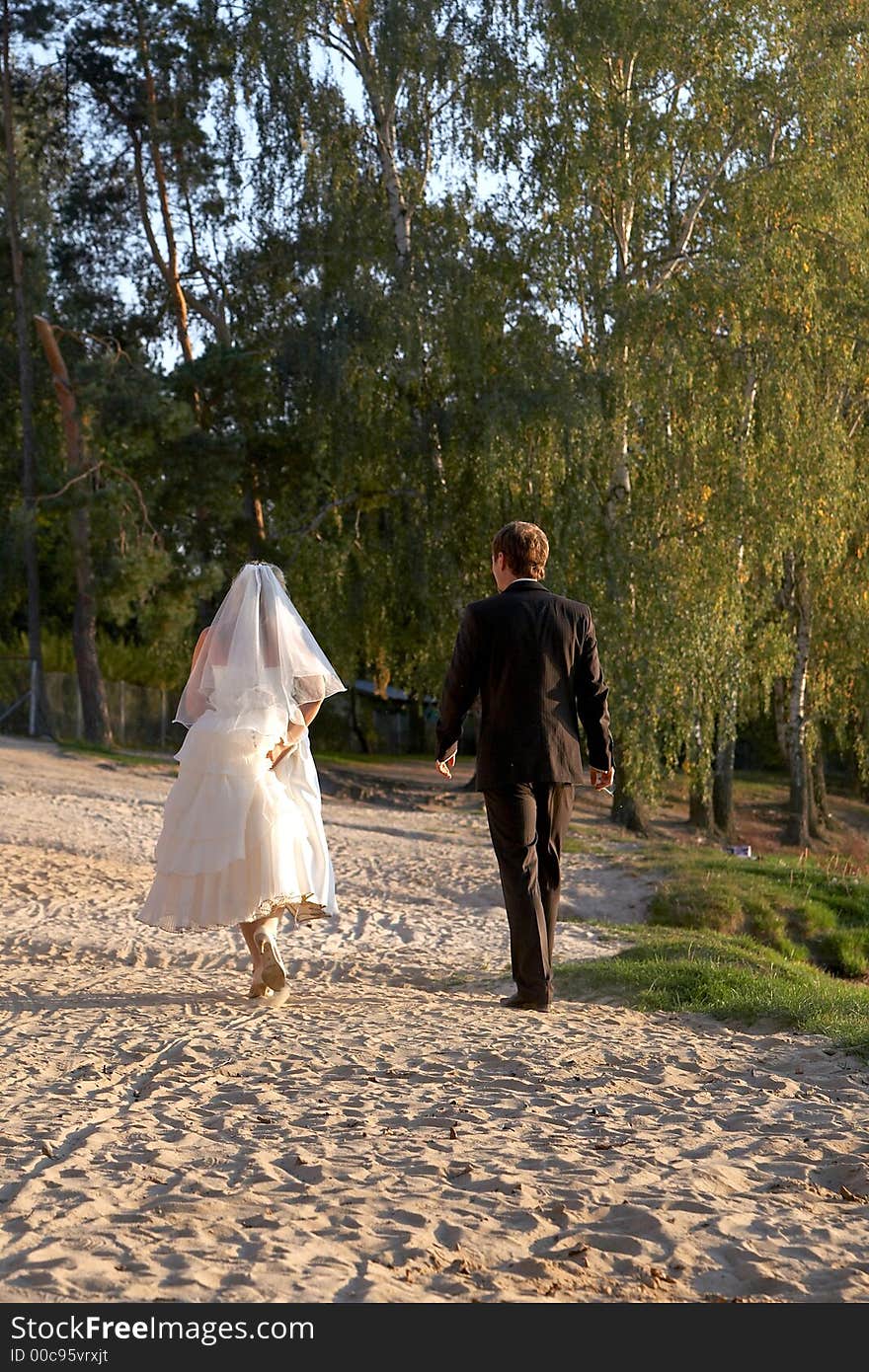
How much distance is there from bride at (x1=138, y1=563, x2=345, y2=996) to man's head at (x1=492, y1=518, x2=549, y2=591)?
132cm

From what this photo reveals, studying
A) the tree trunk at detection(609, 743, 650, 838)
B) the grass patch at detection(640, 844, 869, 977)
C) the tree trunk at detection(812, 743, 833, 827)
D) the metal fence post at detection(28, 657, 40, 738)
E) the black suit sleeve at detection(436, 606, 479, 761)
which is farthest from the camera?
the tree trunk at detection(812, 743, 833, 827)

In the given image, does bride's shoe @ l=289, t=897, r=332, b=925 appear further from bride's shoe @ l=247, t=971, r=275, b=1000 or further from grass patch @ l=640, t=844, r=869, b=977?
grass patch @ l=640, t=844, r=869, b=977

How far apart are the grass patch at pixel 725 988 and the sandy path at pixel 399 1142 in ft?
0.95

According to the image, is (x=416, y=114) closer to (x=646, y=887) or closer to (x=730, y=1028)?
(x=646, y=887)

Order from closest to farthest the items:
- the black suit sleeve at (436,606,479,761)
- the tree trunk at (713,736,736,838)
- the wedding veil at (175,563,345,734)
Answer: the black suit sleeve at (436,606,479,761), the wedding veil at (175,563,345,734), the tree trunk at (713,736,736,838)

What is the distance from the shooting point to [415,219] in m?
28.0

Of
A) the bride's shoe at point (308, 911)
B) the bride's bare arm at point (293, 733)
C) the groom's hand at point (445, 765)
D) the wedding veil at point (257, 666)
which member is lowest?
the bride's shoe at point (308, 911)

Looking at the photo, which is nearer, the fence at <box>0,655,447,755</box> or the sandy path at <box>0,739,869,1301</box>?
the sandy path at <box>0,739,869,1301</box>

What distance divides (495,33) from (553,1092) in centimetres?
2344

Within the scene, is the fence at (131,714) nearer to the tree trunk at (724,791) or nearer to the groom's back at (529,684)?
the tree trunk at (724,791)

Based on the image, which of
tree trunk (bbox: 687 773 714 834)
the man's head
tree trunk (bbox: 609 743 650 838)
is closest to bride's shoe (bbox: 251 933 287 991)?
the man's head

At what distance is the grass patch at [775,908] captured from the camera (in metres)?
16.0

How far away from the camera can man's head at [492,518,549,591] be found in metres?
8.60

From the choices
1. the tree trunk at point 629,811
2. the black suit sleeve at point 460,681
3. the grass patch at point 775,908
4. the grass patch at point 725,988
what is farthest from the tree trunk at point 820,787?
the black suit sleeve at point 460,681
